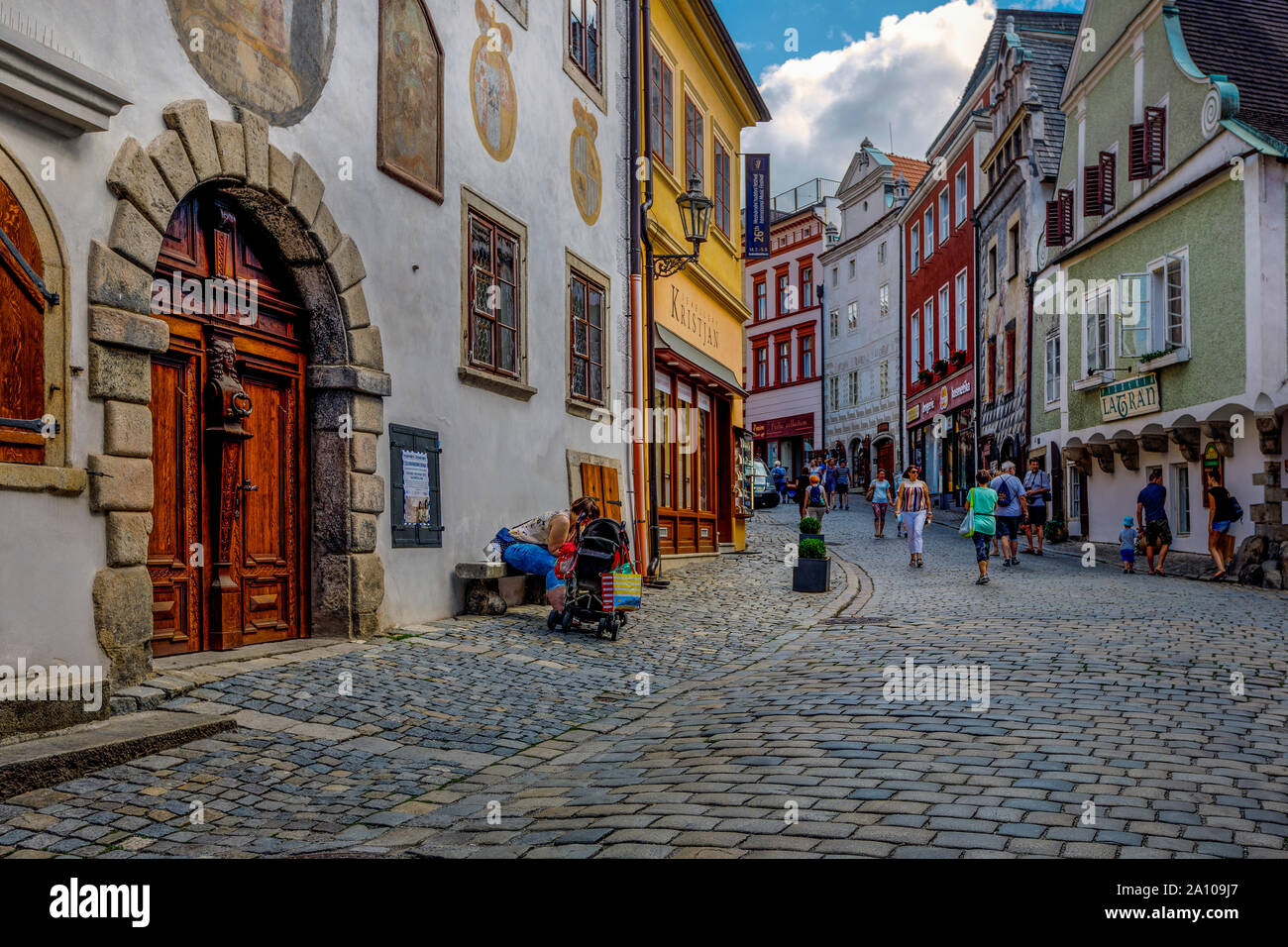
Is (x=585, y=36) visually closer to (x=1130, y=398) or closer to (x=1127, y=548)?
(x=1127, y=548)

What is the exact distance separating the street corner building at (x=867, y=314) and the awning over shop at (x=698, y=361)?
73.5 feet

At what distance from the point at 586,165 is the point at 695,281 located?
6041mm

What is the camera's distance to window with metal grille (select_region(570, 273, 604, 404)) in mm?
14984

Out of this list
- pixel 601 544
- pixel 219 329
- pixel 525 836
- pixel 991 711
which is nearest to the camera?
pixel 525 836

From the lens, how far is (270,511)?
908 centimetres

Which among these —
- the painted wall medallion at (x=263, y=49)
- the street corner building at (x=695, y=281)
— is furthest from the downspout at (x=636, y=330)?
the painted wall medallion at (x=263, y=49)

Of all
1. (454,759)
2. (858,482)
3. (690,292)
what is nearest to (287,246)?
(454,759)

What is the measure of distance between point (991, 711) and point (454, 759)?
3.15 meters

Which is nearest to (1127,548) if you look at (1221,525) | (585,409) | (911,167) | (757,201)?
(1221,525)

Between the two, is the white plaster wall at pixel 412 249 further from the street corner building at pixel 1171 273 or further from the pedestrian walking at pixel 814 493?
the pedestrian walking at pixel 814 493

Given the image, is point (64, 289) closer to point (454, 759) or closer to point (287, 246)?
point (287, 246)

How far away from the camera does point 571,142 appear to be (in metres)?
14.8

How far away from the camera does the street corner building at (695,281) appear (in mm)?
17984
